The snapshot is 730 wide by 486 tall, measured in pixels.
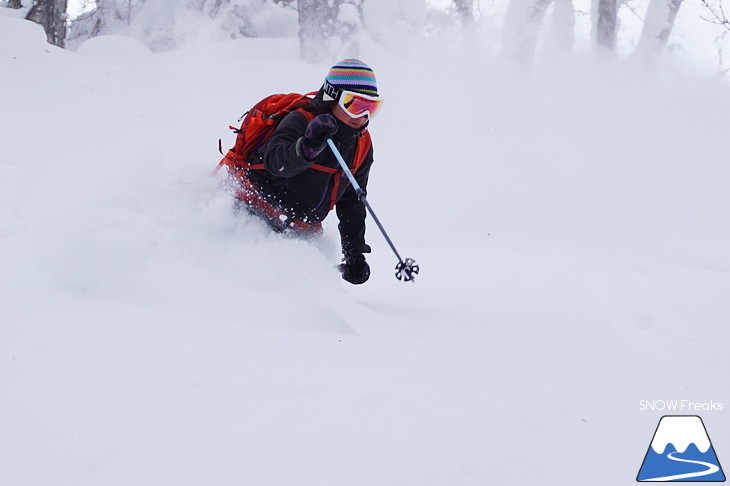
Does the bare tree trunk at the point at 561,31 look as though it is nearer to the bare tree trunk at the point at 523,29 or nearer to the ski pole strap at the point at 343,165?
the bare tree trunk at the point at 523,29

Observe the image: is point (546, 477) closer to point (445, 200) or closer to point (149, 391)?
point (149, 391)

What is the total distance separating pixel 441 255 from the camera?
6.46 m

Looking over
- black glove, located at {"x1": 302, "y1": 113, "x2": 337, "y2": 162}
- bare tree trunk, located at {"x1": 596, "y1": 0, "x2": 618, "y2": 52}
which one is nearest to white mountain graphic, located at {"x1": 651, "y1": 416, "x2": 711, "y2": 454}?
black glove, located at {"x1": 302, "y1": 113, "x2": 337, "y2": 162}

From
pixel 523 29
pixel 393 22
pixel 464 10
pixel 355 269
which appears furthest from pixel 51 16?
pixel 464 10

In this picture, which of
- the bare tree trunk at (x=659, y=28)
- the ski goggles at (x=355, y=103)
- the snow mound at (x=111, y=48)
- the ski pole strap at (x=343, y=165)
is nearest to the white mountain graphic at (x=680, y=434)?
the ski pole strap at (x=343, y=165)

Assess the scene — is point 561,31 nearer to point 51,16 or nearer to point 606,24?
point 606,24

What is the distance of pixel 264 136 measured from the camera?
4.12m

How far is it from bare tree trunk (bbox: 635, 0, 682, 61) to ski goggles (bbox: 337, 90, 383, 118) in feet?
47.5

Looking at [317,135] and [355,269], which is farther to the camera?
[355,269]

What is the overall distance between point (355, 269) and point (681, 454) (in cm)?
249

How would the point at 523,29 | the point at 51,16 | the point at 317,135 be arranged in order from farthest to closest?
the point at 523,29 < the point at 51,16 < the point at 317,135

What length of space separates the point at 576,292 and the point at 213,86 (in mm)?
8324

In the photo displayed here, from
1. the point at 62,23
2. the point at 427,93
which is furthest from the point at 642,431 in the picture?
the point at 62,23

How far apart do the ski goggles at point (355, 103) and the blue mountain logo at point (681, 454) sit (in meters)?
2.30
